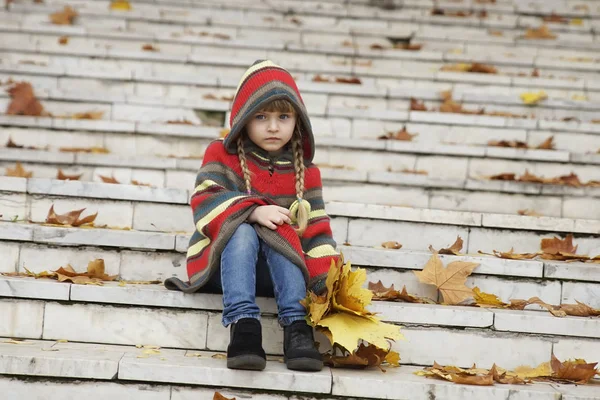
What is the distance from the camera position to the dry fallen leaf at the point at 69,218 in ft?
11.5

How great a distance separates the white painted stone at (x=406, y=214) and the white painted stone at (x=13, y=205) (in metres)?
1.53

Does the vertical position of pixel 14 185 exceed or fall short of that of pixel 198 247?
it exceeds it

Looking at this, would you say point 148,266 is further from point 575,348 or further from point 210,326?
point 575,348

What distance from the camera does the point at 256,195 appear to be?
3074mm

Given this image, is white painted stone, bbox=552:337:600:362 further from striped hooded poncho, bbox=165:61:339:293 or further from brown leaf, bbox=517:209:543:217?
brown leaf, bbox=517:209:543:217

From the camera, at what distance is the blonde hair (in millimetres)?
3041

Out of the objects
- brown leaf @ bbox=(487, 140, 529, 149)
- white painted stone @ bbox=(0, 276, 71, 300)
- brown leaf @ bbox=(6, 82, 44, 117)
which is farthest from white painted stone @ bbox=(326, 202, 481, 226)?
brown leaf @ bbox=(6, 82, 44, 117)

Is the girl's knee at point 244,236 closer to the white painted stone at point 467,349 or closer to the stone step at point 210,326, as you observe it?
the stone step at point 210,326

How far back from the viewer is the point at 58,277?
10.1 feet

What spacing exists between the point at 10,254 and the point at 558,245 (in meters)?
2.58

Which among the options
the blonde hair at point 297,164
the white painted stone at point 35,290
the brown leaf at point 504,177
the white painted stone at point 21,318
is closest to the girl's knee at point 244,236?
the blonde hair at point 297,164

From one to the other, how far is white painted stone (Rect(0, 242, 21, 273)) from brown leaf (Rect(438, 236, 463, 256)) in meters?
1.93

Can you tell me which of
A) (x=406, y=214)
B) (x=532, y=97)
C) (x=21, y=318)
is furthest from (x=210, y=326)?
(x=532, y=97)

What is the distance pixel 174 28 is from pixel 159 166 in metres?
3.03
